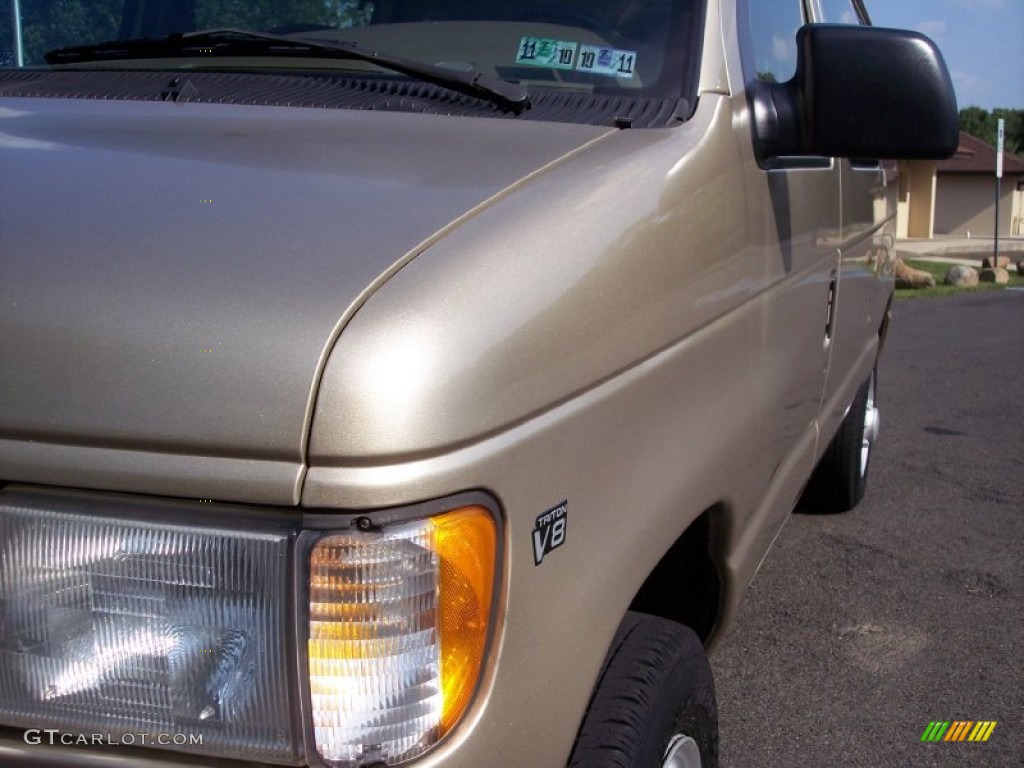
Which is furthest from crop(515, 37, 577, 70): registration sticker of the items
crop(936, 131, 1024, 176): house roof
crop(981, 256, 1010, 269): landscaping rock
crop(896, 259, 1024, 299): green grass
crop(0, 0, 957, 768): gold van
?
crop(936, 131, 1024, 176): house roof

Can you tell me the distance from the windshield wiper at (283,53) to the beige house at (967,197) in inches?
1374

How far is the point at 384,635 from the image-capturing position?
1.31 metres

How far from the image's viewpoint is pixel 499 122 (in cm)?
201

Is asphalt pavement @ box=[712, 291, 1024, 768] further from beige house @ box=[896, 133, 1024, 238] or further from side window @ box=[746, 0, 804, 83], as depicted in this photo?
beige house @ box=[896, 133, 1024, 238]

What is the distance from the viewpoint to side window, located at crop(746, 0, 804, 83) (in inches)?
109

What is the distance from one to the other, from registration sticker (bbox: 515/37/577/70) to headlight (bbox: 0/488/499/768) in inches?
51.6

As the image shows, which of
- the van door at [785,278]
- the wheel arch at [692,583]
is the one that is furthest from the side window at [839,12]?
the wheel arch at [692,583]

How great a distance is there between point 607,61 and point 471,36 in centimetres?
34

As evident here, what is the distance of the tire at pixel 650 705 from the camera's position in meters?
1.70

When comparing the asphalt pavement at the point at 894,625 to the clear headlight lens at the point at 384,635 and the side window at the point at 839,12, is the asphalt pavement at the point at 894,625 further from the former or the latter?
the side window at the point at 839,12

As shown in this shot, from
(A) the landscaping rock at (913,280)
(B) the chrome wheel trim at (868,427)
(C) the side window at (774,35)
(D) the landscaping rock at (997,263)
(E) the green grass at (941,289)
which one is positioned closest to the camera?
(C) the side window at (774,35)

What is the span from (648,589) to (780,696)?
126cm

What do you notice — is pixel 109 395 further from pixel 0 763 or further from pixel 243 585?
pixel 0 763

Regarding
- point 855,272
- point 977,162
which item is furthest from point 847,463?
point 977,162
